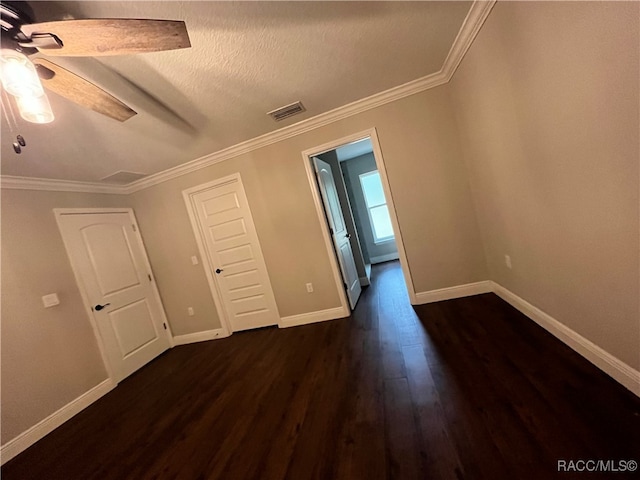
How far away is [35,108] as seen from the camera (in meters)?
1.00

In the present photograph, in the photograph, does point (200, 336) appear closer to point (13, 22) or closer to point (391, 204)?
point (391, 204)

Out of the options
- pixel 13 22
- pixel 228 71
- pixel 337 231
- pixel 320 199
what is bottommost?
pixel 337 231

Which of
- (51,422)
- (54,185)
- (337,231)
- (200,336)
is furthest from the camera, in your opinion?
(200,336)

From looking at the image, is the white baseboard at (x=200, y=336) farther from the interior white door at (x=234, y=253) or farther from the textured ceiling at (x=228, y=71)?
the textured ceiling at (x=228, y=71)

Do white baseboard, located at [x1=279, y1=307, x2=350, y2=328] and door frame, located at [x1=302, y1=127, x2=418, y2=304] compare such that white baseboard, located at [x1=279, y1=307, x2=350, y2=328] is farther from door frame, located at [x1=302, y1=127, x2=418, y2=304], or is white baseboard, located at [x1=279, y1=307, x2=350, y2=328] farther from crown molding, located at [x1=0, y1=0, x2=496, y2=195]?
crown molding, located at [x1=0, y1=0, x2=496, y2=195]

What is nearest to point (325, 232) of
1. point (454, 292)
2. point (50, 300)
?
point (454, 292)

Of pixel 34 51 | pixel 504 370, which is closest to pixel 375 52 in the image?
pixel 34 51

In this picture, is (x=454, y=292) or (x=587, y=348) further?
(x=454, y=292)

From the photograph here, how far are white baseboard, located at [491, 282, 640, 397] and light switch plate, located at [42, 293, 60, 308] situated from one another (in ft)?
14.2

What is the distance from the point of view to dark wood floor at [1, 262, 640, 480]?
123cm

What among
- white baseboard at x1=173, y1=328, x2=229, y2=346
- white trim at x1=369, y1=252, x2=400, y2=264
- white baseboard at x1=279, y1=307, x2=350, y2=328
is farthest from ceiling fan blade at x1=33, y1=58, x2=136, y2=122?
white trim at x1=369, y1=252, x2=400, y2=264

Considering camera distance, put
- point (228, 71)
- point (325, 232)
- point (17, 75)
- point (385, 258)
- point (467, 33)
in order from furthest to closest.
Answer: point (385, 258)
point (325, 232)
point (467, 33)
point (228, 71)
point (17, 75)

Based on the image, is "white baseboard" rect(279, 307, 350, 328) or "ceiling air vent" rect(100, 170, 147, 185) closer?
"ceiling air vent" rect(100, 170, 147, 185)

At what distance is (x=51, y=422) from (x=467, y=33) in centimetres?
474
